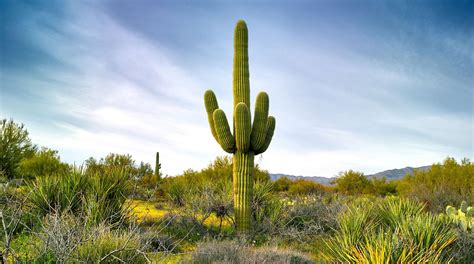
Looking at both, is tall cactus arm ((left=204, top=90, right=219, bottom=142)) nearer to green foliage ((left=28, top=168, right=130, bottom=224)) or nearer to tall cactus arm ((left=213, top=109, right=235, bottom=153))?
tall cactus arm ((left=213, top=109, right=235, bottom=153))

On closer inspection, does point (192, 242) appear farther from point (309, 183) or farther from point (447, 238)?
point (309, 183)

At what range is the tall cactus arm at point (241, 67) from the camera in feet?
38.4

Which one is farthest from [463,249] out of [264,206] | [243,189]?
[264,206]

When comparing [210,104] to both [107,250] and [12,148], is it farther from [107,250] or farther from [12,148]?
[12,148]

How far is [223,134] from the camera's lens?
11164 millimetres

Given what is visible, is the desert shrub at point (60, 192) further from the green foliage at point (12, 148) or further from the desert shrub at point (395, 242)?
the green foliage at point (12, 148)

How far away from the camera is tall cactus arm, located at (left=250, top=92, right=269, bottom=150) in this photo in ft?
37.2

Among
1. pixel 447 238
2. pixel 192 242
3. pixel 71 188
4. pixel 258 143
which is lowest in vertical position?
pixel 192 242

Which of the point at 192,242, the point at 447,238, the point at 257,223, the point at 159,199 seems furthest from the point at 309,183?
the point at 447,238

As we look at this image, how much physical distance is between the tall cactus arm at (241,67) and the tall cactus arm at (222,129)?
87cm

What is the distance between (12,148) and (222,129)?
17.2 meters

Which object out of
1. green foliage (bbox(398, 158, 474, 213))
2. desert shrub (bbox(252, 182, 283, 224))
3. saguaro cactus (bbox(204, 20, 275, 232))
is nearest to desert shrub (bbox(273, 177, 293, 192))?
green foliage (bbox(398, 158, 474, 213))

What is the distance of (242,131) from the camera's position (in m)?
10.9

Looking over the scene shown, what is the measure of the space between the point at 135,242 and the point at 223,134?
581 centimetres
